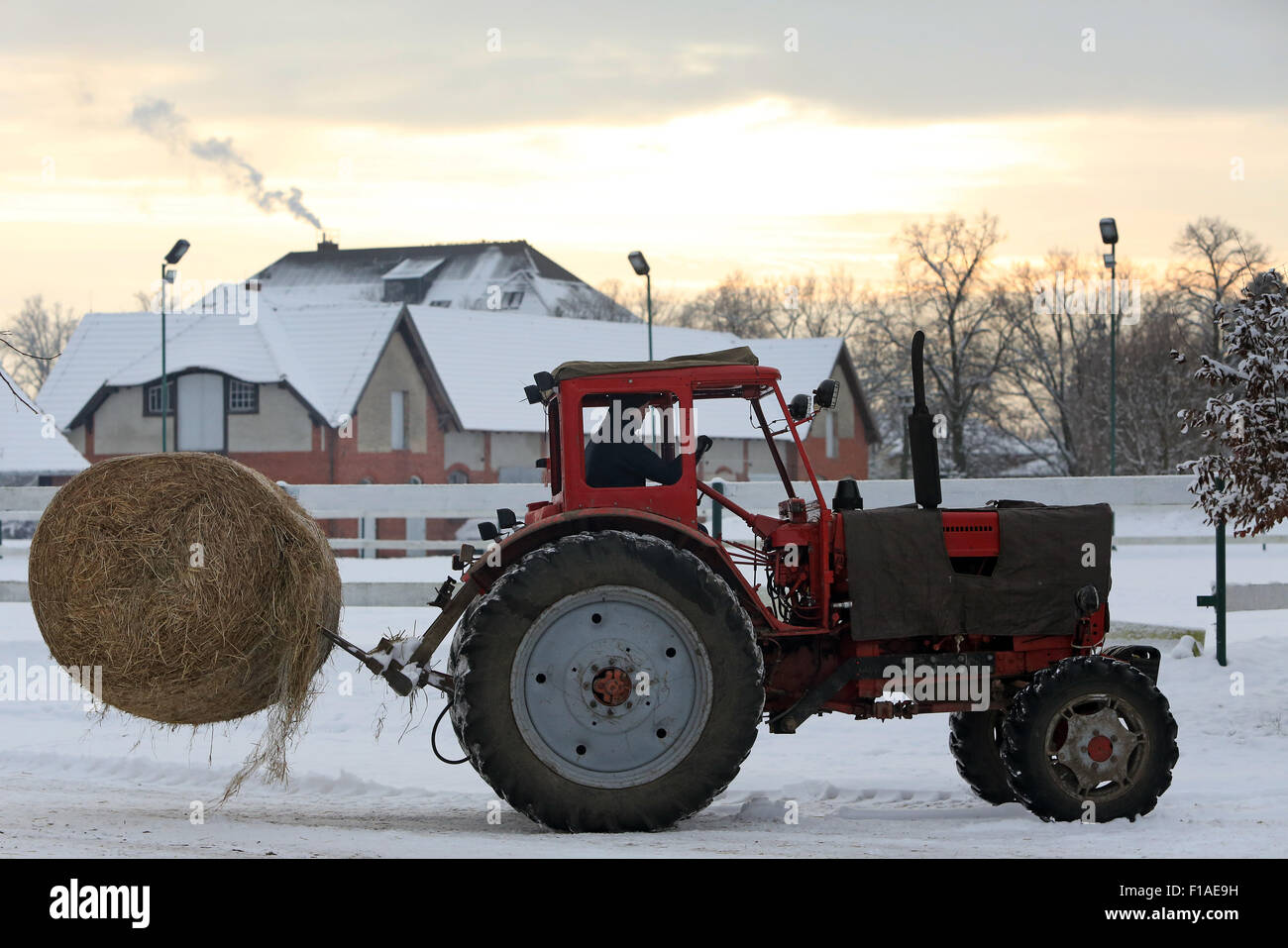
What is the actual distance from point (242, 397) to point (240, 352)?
1293 mm

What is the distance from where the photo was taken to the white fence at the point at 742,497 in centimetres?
1224

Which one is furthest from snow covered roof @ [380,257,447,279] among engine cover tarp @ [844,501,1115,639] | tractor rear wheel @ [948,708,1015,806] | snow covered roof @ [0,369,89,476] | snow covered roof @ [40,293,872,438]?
engine cover tarp @ [844,501,1115,639]

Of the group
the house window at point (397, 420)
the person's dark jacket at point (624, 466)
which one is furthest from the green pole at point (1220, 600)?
the house window at point (397, 420)

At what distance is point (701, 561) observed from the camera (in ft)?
23.4

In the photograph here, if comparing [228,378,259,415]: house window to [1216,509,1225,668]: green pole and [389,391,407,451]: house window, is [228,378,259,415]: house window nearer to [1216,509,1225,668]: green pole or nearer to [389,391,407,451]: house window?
[389,391,407,451]: house window

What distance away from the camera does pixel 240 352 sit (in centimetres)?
4247

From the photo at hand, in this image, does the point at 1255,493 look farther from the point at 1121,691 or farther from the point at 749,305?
the point at 749,305

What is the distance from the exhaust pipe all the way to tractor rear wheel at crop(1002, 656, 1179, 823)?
1044 mm

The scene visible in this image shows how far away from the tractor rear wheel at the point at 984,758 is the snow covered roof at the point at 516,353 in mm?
32905

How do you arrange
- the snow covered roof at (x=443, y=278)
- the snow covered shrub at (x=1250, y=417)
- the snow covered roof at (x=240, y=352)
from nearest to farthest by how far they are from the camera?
the snow covered shrub at (x=1250, y=417) → the snow covered roof at (x=240, y=352) → the snow covered roof at (x=443, y=278)

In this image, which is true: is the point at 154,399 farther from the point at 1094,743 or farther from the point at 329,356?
the point at 1094,743

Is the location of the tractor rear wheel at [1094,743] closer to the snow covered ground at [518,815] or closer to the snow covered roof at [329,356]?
the snow covered ground at [518,815]

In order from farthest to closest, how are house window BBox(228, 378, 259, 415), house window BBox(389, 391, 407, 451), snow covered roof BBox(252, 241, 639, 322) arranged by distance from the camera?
snow covered roof BBox(252, 241, 639, 322) < house window BBox(389, 391, 407, 451) < house window BBox(228, 378, 259, 415)

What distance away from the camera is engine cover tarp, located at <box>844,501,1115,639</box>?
7.42m
